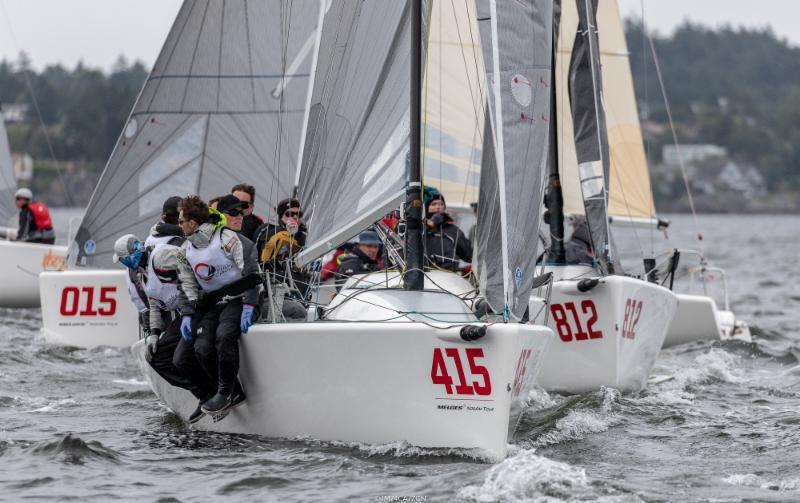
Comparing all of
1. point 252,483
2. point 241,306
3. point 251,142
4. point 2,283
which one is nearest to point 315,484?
point 252,483

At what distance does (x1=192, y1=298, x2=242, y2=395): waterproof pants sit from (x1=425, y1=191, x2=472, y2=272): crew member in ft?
7.54

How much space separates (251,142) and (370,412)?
6.30 m

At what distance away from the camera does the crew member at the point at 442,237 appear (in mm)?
10891

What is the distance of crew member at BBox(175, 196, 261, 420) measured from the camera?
879cm

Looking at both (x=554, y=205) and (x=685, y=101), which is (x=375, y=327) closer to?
(x=554, y=205)

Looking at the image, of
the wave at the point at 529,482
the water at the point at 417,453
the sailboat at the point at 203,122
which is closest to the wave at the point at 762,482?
the water at the point at 417,453

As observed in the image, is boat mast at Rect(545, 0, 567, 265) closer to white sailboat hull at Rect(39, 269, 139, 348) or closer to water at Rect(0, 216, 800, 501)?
water at Rect(0, 216, 800, 501)

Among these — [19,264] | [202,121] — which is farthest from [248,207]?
[19,264]

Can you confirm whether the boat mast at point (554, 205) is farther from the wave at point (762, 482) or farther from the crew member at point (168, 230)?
the wave at point (762, 482)

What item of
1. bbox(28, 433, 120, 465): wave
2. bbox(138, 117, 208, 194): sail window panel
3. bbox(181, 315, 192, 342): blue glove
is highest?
bbox(138, 117, 208, 194): sail window panel

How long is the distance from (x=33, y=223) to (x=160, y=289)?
379 inches

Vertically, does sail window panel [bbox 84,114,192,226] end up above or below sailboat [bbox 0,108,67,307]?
above

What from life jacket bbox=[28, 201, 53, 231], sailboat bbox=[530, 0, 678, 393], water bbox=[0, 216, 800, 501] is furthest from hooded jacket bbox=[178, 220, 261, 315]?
life jacket bbox=[28, 201, 53, 231]

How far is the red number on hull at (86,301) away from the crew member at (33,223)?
3.67m
